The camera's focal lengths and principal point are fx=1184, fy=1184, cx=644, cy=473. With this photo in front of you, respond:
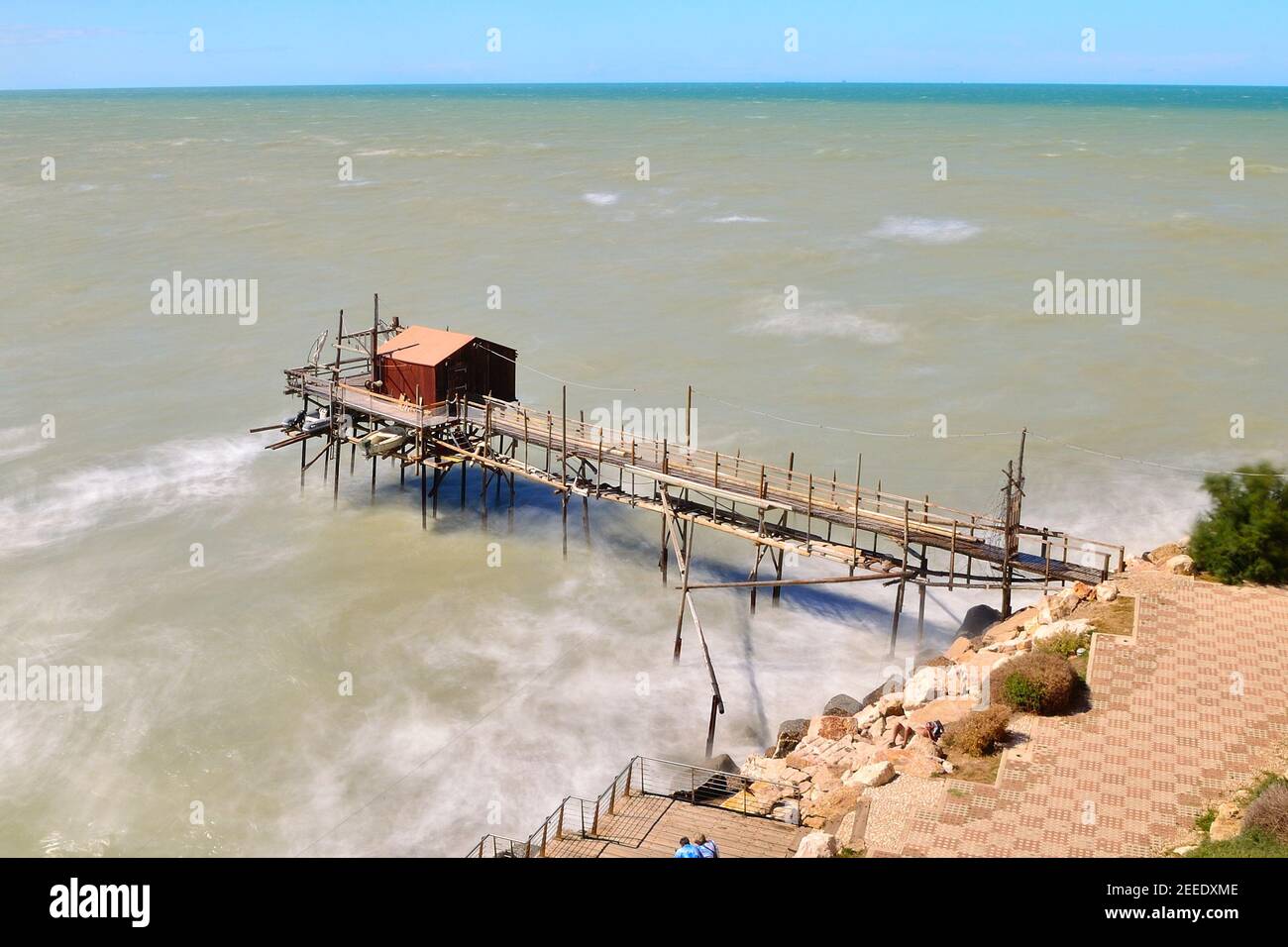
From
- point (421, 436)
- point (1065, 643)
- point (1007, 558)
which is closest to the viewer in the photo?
point (1065, 643)

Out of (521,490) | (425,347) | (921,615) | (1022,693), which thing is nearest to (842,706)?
(921,615)

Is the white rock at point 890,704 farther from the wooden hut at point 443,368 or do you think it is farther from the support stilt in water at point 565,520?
the wooden hut at point 443,368

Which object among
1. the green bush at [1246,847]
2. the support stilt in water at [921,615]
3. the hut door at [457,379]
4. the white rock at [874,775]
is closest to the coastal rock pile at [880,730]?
the white rock at [874,775]

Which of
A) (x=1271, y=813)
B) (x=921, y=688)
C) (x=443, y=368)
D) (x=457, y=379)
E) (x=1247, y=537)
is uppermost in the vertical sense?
(x=443, y=368)

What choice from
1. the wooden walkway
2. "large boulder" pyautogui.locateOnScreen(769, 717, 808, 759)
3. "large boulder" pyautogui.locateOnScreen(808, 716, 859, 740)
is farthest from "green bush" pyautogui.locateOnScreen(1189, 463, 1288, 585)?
"large boulder" pyautogui.locateOnScreen(769, 717, 808, 759)

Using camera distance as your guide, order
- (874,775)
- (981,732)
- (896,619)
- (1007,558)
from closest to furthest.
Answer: (874,775) → (981,732) → (1007,558) → (896,619)

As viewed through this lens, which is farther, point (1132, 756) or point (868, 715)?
point (868, 715)

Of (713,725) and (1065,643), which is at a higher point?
(1065,643)

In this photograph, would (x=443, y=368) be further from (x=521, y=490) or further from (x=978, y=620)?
(x=978, y=620)
